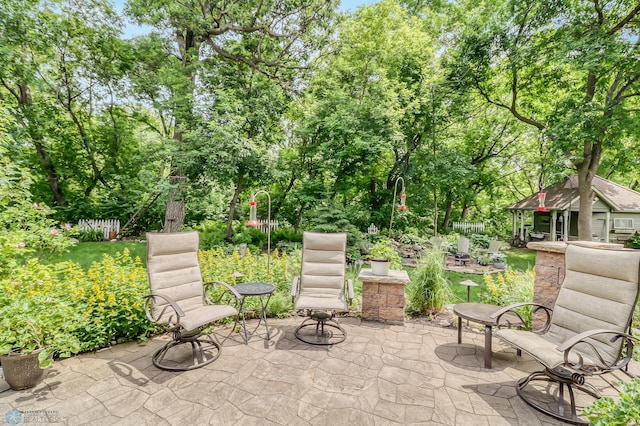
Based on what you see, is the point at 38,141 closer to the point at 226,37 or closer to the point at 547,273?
the point at 226,37

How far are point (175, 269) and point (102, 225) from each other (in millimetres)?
9153

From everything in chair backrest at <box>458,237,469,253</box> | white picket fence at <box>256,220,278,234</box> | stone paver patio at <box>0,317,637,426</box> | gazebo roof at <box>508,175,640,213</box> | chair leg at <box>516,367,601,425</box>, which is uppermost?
gazebo roof at <box>508,175,640,213</box>

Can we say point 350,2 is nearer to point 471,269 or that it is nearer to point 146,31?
point 146,31

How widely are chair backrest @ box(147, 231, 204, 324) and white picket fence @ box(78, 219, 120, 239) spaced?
8.72m

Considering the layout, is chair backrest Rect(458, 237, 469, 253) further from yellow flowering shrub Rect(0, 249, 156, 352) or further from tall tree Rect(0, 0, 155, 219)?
tall tree Rect(0, 0, 155, 219)

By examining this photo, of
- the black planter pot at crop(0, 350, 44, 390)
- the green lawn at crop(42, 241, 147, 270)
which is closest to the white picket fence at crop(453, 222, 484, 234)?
the green lawn at crop(42, 241, 147, 270)

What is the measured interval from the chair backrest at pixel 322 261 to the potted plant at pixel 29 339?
251 centimetres

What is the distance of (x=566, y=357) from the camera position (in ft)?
7.00

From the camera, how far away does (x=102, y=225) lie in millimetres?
10195

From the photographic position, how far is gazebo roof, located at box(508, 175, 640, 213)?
41.7 ft

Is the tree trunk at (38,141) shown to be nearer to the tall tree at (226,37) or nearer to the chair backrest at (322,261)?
the tall tree at (226,37)

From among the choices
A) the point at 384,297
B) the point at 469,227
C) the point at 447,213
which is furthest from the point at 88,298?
the point at 469,227

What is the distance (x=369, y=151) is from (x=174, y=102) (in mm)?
6060

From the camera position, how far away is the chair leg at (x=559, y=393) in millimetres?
2195
